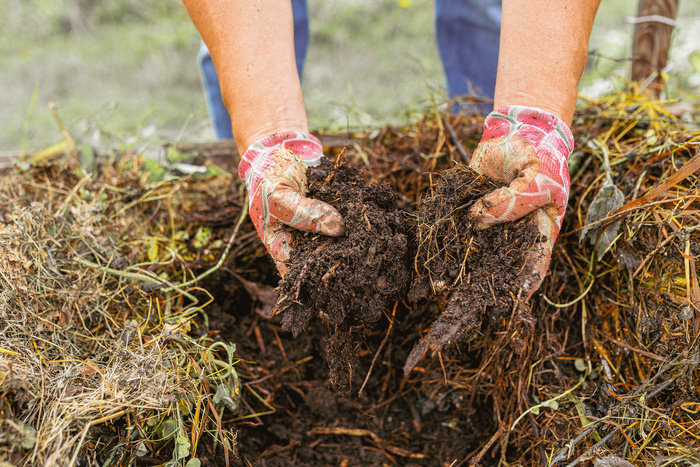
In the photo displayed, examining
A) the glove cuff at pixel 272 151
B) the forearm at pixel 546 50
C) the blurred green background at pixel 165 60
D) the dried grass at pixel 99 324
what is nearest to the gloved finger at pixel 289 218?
the glove cuff at pixel 272 151

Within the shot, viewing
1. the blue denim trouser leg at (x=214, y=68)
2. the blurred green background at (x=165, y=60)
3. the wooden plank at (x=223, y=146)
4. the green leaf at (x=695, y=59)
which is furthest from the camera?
the blurred green background at (x=165, y=60)

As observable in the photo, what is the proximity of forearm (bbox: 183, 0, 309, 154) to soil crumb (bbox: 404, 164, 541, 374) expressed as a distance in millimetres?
582

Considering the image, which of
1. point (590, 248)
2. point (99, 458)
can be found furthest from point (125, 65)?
point (590, 248)

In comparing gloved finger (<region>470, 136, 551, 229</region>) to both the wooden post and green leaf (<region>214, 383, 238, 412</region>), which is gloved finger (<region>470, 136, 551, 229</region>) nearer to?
green leaf (<region>214, 383, 238, 412</region>)

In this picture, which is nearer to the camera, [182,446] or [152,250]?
[182,446]

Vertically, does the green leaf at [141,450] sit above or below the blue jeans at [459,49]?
below

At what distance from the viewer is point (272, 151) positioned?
1.35 m

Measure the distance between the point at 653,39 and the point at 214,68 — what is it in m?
2.49

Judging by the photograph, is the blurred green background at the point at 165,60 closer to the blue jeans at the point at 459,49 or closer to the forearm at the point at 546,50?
the blue jeans at the point at 459,49

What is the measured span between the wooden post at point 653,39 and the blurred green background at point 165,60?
1088 mm

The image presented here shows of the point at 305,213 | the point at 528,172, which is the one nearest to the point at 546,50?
the point at 528,172

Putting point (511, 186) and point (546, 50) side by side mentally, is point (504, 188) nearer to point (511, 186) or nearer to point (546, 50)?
point (511, 186)

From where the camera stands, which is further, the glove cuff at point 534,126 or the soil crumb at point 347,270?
the glove cuff at point 534,126

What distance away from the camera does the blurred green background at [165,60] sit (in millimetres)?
3865
